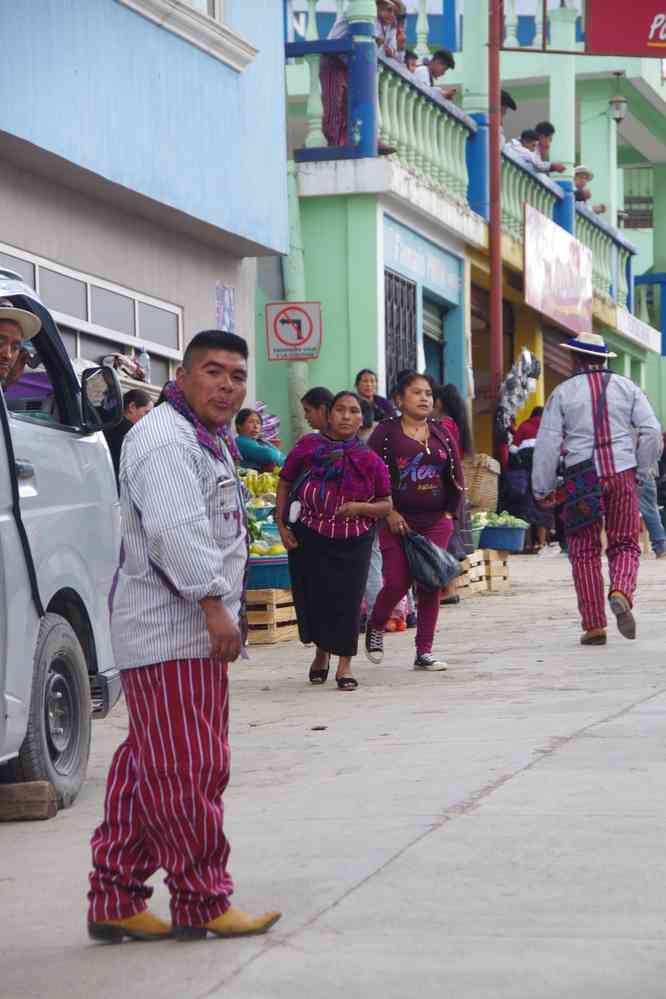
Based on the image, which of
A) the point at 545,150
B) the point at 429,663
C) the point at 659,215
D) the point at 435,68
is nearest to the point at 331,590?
the point at 429,663

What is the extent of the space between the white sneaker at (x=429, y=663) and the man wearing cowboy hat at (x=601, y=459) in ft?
4.59

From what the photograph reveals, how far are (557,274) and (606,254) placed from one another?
203 inches

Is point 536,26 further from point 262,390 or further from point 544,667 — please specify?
point 544,667

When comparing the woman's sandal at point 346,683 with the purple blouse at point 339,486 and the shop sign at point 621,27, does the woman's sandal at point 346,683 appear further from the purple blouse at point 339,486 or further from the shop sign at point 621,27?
the shop sign at point 621,27

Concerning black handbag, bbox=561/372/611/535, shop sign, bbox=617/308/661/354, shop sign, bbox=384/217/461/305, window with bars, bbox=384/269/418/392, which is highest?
shop sign, bbox=617/308/661/354

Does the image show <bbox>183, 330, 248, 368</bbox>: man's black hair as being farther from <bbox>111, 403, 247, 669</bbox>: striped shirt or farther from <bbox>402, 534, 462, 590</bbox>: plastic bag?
<bbox>402, 534, 462, 590</bbox>: plastic bag

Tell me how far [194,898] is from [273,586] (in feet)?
29.3

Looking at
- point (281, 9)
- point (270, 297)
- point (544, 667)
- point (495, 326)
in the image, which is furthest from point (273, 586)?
point (495, 326)

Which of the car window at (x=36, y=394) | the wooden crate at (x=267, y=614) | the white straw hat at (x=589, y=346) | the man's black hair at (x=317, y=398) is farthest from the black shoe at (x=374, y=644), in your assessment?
the car window at (x=36, y=394)

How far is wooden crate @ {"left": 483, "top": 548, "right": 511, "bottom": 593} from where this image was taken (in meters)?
19.0

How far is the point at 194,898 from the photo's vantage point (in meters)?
4.98

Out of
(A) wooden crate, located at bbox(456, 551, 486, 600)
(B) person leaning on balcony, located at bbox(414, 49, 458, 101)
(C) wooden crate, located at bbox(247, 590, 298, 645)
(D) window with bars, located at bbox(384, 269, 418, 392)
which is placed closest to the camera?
(C) wooden crate, located at bbox(247, 590, 298, 645)

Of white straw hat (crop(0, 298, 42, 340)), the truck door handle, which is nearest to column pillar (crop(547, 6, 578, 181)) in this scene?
white straw hat (crop(0, 298, 42, 340))

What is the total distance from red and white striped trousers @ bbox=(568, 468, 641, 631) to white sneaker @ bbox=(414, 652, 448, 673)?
53.7 inches
